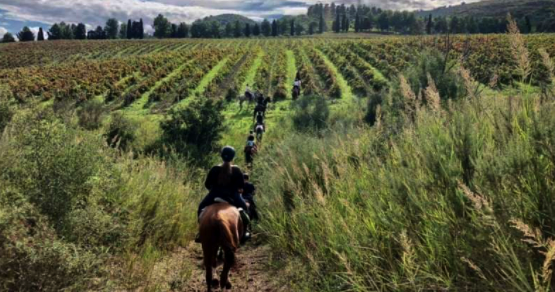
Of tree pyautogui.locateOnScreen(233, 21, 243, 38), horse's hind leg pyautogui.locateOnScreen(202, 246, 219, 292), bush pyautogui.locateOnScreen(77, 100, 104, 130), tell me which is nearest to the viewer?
horse's hind leg pyautogui.locateOnScreen(202, 246, 219, 292)

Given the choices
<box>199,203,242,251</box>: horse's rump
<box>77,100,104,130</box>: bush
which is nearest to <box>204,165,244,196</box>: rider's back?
<box>199,203,242,251</box>: horse's rump

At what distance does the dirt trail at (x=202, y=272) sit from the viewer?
6141 mm

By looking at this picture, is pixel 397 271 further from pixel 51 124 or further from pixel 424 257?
pixel 51 124

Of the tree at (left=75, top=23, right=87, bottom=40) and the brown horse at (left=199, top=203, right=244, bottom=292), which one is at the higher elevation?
the tree at (left=75, top=23, right=87, bottom=40)

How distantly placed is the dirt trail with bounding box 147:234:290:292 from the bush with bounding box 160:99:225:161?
1034cm

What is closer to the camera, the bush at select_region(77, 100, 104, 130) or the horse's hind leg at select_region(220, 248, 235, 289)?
the horse's hind leg at select_region(220, 248, 235, 289)

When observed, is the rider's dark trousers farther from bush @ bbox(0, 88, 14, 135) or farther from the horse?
the horse

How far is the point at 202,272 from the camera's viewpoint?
712cm

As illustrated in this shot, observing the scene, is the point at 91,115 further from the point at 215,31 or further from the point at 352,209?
the point at 215,31

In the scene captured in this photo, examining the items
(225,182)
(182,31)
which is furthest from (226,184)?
(182,31)

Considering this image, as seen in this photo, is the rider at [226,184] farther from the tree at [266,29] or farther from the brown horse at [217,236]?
the tree at [266,29]

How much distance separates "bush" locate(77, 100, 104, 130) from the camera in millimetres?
→ 18219

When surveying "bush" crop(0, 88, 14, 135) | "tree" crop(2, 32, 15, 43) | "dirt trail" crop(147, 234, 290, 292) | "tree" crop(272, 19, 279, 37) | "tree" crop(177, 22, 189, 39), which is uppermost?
"tree" crop(272, 19, 279, 37)

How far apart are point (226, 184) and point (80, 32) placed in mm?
134490
